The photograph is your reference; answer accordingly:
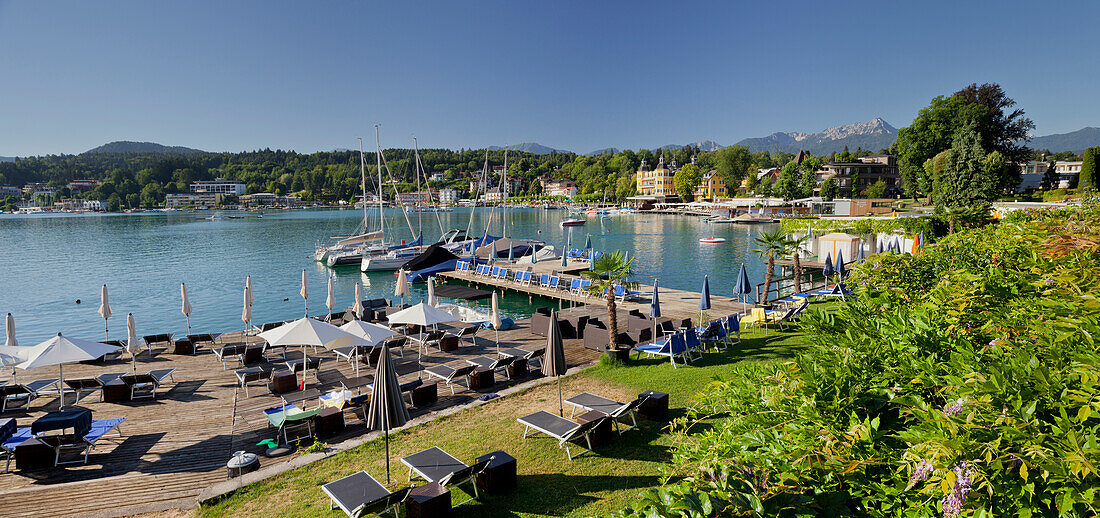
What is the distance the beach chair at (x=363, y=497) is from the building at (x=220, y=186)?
210 m

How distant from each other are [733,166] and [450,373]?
134 m

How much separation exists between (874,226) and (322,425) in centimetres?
3370

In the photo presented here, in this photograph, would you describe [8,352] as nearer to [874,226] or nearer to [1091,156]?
[874,226]

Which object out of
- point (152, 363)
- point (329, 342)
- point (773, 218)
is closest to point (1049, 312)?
point (329, 342)

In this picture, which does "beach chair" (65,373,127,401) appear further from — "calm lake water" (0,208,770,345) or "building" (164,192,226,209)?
"building" (164,192,226,209)

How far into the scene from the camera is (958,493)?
202 centimetres

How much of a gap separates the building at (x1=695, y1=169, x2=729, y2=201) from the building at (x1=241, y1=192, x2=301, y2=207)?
140 m

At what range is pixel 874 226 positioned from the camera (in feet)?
105

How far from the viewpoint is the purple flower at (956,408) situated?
2.27 metres

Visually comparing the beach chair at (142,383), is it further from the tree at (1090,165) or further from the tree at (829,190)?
the tree at (829,190)

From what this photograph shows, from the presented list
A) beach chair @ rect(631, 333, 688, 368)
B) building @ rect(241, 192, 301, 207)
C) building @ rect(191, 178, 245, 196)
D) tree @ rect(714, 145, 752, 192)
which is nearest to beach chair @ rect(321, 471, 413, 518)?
beach chair @ rect(631, 333, 688, 368)

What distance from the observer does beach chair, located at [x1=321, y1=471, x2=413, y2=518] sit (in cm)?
563

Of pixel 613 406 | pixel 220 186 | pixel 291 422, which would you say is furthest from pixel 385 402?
pixel 220 186

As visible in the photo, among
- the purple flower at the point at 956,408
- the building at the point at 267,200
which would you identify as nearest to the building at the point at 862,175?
the purple flower at the point at 956,408
